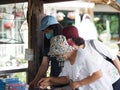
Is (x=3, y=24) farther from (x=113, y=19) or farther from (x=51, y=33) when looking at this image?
(x=113, y=19)

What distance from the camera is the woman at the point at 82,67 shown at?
2.29m

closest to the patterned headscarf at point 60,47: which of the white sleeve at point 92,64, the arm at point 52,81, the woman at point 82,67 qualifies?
the woman at point 82,67

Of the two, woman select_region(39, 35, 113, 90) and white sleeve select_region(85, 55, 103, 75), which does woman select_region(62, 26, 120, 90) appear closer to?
woman select_region(39, 35, 113, 90)

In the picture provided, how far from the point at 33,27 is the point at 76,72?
4.06ft

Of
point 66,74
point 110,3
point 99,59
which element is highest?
point 110,3

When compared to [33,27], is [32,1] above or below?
above

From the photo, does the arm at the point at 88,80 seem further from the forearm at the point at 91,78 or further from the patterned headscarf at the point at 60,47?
the patterned headscarf at the point at 60,47

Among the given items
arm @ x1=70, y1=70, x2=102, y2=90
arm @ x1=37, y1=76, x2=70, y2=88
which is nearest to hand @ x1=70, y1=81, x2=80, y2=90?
arm @ x1=70, y1=70, x2=102, y2=90

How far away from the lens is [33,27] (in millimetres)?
3449

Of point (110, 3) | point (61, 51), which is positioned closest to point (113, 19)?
point (110, 3)

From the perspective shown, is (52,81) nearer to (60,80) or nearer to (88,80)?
(60,80)

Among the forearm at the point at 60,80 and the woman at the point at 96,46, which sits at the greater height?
the woman at the point at 96,46

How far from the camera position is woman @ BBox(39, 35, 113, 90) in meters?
2.29

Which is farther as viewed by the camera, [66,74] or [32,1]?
[32,1]
